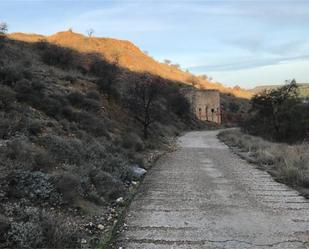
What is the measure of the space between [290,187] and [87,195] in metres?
5.83

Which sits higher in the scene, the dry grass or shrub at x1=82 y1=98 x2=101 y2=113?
shrub at x1=82 y1=98 x2=101 y2=113

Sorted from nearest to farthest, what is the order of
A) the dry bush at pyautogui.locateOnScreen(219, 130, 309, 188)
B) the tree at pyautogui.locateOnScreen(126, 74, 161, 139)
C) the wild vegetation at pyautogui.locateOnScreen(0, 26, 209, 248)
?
the wild vegetation at pyautogui.locateOnScreen(0, 26, 209, 248)
the dry bush at pyautogui.locateOnScreen(219, 130, 309, 188)
the tree at pyautogui.locateOnScreen(126, 74, 161, 139)

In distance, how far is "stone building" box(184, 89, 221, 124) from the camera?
6838 centimetres

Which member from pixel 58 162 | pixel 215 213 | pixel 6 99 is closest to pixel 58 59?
pixel 6 99

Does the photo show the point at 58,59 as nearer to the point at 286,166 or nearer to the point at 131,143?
the point at 131,143

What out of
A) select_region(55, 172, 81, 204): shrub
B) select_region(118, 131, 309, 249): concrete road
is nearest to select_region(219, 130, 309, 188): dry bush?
select_region(118, 131, 309, 249): concrete road

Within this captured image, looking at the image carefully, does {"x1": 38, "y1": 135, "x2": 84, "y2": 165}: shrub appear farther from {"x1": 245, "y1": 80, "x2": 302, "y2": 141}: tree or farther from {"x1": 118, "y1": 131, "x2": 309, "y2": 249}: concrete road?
{"x1": 245, "y1": 80, "x2": 302, "y2": 141}: tree

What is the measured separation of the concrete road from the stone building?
177 ft

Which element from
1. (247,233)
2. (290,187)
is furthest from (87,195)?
(290,187)

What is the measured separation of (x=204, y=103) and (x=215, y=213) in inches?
2390

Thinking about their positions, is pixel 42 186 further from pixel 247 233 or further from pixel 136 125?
pixel 136 125

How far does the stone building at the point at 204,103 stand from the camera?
224ft

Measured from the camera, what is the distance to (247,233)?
754 centimetres

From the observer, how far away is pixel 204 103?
6912cm
